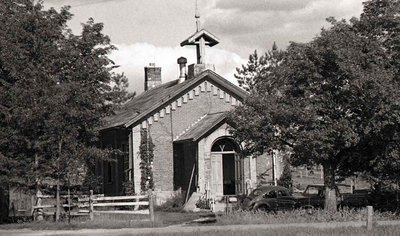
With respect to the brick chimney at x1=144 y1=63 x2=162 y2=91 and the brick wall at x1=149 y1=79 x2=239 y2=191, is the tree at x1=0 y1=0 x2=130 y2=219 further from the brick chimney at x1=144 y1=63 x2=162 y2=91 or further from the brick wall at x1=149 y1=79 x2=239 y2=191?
the brick chimney at x1=144 y1=63 x2=162 y2=91

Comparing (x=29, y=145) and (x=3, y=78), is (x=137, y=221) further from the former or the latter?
(x=3, y=78)

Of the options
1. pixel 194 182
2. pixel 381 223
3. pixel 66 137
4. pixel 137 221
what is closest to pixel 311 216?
pixel 381 223

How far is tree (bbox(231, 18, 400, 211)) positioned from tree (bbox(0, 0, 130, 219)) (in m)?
6.00

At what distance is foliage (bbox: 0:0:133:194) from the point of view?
24.3 metres

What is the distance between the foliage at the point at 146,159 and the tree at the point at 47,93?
24.2 ft

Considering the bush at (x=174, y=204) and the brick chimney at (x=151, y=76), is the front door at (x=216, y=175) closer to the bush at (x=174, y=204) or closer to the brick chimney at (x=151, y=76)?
the bush at (x=174, y=204)

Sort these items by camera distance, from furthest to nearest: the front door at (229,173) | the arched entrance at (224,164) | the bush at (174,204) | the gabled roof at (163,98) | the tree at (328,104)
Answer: the front door at (229,173), the gabled roof at (163,98), the arched entrance at (224,164), the bush at (174,204), the tree at (328,104)

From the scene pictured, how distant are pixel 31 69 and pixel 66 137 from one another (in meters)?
2.96

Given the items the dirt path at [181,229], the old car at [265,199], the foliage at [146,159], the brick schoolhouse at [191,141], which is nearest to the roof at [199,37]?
the brick schoolhouse at [191,141]

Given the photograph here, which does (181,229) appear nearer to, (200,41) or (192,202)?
(192,202)

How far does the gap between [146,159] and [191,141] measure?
2733 millimetres

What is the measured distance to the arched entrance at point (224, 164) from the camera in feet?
A: 110

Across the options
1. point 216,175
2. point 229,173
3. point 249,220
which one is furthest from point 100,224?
point 229,173

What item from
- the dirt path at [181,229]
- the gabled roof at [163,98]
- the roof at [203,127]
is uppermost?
the gabled roof at [163,98]
